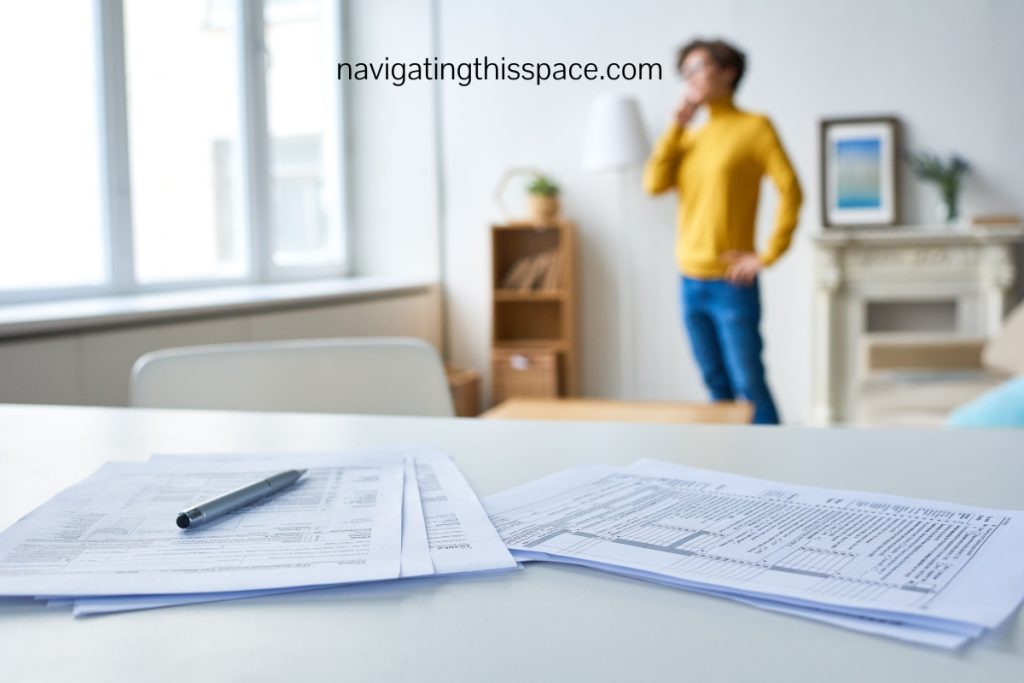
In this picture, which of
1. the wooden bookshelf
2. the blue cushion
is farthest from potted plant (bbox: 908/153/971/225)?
the blue cushion

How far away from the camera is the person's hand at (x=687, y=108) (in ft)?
11.9

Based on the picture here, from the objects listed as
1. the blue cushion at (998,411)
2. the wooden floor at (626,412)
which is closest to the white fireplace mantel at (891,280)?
the wooden floor at (626,412)

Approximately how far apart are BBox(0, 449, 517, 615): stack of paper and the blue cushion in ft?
5.14

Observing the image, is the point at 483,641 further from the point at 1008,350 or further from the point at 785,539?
the point at 1008,350

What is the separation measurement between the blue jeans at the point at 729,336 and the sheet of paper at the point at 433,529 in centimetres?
284

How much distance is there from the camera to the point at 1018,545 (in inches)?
22.4

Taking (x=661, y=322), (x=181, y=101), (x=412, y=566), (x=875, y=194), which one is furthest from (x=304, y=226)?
(x=412, y=566)

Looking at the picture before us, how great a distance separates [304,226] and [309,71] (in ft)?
2.50

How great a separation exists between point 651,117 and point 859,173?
1.04m

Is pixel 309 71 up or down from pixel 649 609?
up

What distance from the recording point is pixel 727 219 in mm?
3555

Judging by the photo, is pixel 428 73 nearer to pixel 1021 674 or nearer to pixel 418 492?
pixel 418 492

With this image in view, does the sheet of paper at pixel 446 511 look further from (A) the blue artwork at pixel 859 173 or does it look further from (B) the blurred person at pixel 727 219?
(A) the blue artwork at pixel 859 173

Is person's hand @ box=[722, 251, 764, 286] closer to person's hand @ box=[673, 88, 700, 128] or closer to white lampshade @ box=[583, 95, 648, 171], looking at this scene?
person's hand @ box=[673, 88, 700, 128]
